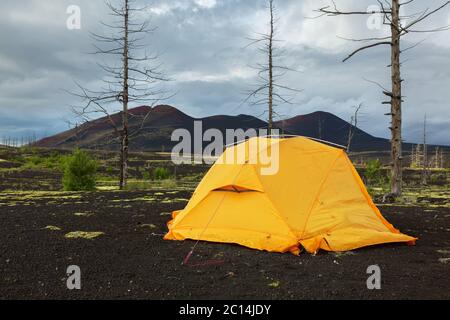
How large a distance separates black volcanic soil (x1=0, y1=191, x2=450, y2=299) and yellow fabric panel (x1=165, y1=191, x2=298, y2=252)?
10.4 inches

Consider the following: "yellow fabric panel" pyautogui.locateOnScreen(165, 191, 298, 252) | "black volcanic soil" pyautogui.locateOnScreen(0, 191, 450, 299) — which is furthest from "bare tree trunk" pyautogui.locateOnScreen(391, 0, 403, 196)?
"yellow fabric panel" pyautogui.locateOnScreen(165, 191, 298, 252)

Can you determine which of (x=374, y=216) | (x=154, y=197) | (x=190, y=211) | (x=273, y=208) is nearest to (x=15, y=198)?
(x=154, y=197)

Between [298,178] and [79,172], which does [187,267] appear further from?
[79,172]

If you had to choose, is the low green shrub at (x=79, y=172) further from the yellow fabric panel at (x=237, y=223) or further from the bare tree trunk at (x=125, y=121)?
the yellow fabric panel at (x=237, y=223)

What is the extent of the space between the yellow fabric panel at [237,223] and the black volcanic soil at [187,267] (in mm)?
265

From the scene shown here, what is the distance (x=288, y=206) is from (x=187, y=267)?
9.32 feet

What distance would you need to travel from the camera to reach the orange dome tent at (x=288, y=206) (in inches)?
368

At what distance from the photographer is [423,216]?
14.1 m

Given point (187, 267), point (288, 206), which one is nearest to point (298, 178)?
point (288, 206)

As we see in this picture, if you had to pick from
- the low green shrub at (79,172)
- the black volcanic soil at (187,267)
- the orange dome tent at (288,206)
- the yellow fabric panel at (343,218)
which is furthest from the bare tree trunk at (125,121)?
the yellow fabric panel at (343,218)

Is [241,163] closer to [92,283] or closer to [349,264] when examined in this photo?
[349,264]

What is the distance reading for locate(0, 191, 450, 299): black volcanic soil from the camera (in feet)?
21.5
